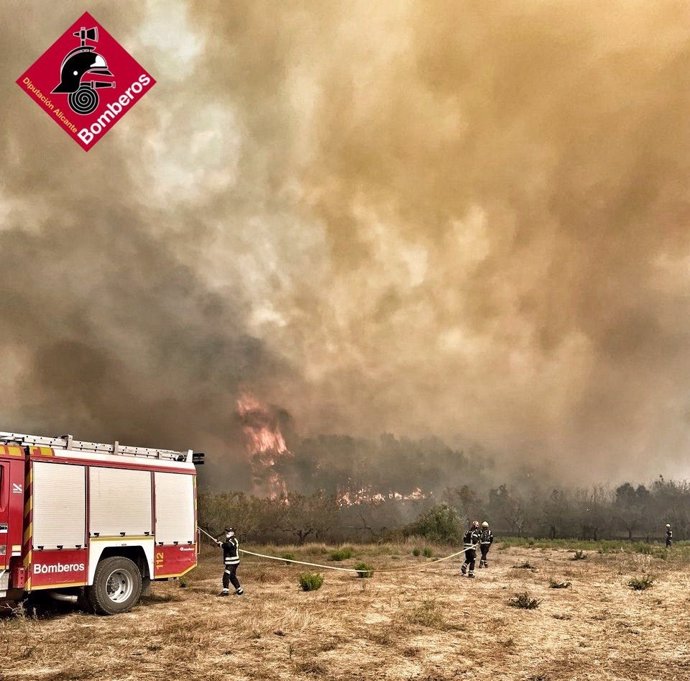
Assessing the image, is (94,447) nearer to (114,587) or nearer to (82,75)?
(114,587)

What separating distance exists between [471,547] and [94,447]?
14396mm

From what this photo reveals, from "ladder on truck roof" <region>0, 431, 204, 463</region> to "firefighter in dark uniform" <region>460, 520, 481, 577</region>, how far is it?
35.6ft

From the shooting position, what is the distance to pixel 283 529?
59438mm

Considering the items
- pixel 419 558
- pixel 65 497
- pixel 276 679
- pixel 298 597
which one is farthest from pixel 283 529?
pixel 276 679

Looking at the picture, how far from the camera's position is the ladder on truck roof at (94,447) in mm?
12641

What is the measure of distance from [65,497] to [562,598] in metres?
13.0

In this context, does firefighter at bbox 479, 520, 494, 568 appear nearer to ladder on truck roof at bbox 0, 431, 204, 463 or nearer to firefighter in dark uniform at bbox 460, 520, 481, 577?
firefighter in dark uniform at bbox 460, 520, 481, 577

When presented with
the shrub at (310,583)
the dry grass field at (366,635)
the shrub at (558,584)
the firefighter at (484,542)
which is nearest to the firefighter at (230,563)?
the dry grass field at (366,635)

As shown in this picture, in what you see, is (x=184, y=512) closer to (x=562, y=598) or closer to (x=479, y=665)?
(x=479, y=665)

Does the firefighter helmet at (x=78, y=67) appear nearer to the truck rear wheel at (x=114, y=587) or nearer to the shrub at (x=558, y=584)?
the truck rear wheel at (x=114, y=587)

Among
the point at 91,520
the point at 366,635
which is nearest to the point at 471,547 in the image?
the point at 366,635

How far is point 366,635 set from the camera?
11758 mm

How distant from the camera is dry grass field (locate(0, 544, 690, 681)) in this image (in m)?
9.27

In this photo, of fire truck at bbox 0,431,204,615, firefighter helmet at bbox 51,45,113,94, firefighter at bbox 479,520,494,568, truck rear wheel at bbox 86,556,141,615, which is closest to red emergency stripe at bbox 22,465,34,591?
fire truck at bbox 0,431,204,615
